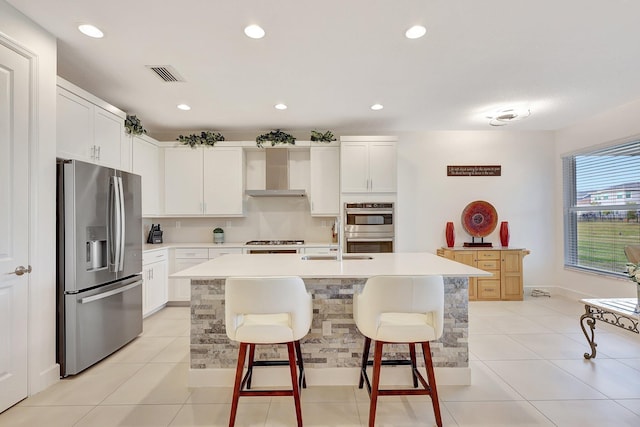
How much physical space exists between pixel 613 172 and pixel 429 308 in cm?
420

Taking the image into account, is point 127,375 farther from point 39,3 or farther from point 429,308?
point 39,3

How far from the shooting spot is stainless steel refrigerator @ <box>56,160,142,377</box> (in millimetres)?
2410

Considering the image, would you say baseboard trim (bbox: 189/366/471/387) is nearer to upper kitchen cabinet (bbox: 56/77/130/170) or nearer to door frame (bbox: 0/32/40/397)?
door frame (bbox: 0/32/40/397)

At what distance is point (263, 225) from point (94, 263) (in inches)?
103

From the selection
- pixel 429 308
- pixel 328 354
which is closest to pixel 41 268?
pixel 328 354

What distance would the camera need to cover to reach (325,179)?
15.4 feet

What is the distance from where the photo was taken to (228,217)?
16.3ft

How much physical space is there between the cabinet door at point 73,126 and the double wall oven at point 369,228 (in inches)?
122

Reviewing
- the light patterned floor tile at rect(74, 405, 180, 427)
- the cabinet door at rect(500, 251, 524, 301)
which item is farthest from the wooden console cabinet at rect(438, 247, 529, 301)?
the light patterned floor tile at rect(74, 405, 180, 427)

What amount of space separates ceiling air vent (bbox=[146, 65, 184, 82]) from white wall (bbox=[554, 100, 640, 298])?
520 cm

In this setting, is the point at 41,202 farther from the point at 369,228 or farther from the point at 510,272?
the point at 510,272

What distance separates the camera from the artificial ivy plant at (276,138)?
461 cm

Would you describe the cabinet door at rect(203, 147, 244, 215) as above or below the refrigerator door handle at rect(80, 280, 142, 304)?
above

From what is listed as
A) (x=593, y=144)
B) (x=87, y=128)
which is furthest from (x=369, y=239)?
(x=87, y=128)
